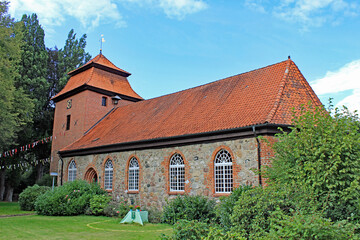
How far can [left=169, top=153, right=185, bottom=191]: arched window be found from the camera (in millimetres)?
14320

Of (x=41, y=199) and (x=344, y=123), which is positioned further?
Answer: (x=41, y=199)

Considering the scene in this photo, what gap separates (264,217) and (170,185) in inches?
346

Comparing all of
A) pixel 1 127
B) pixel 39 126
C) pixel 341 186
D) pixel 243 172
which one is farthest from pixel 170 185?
pixel 39 126

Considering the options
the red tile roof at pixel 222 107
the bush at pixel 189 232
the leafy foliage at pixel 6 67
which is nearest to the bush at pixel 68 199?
the red tile roof at pixel 222 107

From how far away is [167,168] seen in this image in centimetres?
1487

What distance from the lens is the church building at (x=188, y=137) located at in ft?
40.6

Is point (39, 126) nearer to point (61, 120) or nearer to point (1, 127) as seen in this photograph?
point (61, 120)

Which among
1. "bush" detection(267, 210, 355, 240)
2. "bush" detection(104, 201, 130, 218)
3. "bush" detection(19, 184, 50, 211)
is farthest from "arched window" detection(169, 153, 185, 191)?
"bush" detection(19, 184, 50, 211)

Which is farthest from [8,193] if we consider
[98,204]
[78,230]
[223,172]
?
[223,172]

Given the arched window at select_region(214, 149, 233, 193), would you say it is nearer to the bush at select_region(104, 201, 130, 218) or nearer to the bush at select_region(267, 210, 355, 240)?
the bush at select_region(104, 201, 130, 218)

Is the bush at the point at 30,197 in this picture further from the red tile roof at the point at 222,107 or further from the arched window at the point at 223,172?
the arched window at the point at 223,172

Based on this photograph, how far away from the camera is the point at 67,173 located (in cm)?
2153

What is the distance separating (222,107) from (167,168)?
3855 millimetres

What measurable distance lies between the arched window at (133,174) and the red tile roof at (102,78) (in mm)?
9018
